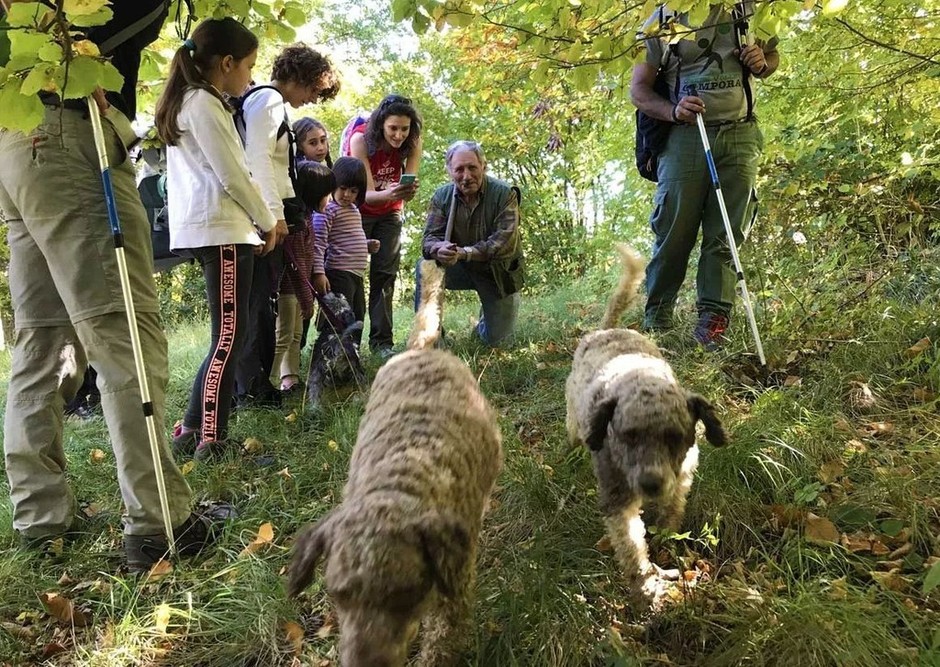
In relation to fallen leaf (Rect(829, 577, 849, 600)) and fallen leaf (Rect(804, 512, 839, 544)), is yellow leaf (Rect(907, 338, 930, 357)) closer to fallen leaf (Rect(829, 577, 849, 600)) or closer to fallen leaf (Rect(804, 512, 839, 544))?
fallen leaf (Rect(804, 512, 839, 544))

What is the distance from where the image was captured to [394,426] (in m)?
2.50

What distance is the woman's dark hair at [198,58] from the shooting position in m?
3.31

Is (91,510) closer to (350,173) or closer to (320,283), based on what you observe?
(320,283)

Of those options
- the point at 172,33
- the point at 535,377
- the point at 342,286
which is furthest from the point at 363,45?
the point at 535,377

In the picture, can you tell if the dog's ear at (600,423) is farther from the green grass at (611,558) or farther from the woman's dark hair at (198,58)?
the woman's dark hair at (198,58)

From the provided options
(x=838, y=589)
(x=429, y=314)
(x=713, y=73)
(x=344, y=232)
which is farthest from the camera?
(x=344, y=232)

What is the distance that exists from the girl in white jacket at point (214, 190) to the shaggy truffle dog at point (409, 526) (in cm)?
126

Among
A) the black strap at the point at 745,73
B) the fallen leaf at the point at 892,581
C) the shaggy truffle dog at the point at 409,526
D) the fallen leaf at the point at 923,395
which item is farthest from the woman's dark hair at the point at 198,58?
the fallen leaf at the point at 923,395

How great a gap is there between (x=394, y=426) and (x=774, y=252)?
3948 millimetres

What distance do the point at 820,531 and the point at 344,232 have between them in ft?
14.5

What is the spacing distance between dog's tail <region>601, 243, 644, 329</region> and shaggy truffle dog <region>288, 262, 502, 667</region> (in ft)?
5.67

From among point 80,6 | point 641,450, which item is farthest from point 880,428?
point 80,6

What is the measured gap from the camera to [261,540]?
9.77 feet

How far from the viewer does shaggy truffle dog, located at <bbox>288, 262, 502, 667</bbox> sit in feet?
5.92
